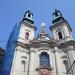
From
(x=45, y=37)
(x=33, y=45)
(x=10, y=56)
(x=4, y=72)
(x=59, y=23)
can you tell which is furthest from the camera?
(x=59, y=23)

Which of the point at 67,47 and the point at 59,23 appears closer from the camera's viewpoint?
the point at 67,47

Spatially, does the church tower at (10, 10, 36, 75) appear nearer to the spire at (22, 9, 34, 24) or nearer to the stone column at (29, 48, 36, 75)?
the spire at (22, 9, 34, 24)

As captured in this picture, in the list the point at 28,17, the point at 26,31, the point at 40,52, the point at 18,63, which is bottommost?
the point at 18,63

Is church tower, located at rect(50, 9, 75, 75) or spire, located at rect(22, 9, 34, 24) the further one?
spire, located at rect(22, 9, 34, 24)

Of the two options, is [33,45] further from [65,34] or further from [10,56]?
[65,34]

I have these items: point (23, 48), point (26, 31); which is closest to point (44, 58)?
point (23, 48)

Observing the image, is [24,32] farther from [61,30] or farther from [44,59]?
[44,59]

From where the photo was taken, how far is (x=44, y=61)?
25328 millimetres

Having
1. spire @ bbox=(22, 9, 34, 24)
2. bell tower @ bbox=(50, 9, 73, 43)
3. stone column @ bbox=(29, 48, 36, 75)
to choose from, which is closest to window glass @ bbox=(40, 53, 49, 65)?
stone column @ bbox=(29, 48, 36, 75)

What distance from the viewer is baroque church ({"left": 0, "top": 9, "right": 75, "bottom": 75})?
2341 centimetres

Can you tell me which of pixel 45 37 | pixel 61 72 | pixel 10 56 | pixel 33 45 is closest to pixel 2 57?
pixel 10 56

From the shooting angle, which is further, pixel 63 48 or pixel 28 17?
pixel 28 17

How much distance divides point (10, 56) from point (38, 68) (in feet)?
13.5

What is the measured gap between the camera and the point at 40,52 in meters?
26.1
